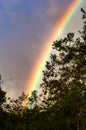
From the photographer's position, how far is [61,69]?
174 feet

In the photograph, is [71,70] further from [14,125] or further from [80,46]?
[14,125]

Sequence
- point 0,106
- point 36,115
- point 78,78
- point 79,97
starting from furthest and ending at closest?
point 0,106, point 36,115, point 79,97, point 78,78

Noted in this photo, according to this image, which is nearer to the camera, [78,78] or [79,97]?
[78,78]

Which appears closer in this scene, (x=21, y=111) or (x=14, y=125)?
(x=14, y=125)

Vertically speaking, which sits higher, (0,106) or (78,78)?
(0,106)

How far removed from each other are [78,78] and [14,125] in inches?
1781

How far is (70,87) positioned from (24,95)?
5442 centimetres

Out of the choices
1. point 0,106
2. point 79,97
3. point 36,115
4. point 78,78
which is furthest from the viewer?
point 0,106

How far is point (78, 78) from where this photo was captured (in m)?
51.5

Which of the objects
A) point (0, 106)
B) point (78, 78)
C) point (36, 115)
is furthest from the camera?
point (0, 106)

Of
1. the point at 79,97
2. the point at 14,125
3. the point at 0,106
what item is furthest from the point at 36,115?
the point at 79,97

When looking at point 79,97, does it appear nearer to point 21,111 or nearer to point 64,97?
point 64,97

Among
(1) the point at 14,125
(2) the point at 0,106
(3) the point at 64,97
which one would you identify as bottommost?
(3) the point at 64,97

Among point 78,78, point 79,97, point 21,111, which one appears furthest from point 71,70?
point 21,111
